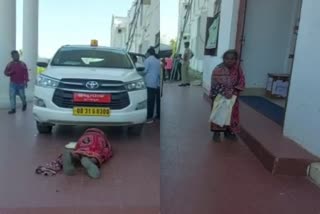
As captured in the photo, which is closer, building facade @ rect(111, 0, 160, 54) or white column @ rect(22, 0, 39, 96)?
building facade @ rect(111, 0, 160, 54)

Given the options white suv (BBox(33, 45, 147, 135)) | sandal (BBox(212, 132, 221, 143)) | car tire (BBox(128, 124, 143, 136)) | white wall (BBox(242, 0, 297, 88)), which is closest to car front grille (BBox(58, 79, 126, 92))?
white suv (BBox(33, 45, 147, 135))

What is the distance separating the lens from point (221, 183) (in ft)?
15.2

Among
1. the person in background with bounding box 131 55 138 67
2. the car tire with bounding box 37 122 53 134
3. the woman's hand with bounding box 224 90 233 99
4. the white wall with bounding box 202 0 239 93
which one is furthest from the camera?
the white wall with bounding box 202 0 239 93

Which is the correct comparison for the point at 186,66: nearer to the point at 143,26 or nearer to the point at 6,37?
the point at 6,37

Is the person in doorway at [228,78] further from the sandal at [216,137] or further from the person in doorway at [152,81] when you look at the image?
the person in doorway at [152,81]

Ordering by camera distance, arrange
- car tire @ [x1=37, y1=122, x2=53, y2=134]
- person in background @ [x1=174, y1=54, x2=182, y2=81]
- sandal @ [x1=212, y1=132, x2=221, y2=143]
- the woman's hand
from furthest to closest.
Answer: person in background @ [x1=174, y1=54, x2=182, y2=81] → sandal @ [x1=212, y1=132, x2=221, y2=143] → car tire @ [x1=37, y1=122, x2=53, y2=134] → the woman's hand

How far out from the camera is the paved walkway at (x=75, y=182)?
3.75 m

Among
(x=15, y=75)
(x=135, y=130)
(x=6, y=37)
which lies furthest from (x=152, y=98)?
(x=6, y=37)

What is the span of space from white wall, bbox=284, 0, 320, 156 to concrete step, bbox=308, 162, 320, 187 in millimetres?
220

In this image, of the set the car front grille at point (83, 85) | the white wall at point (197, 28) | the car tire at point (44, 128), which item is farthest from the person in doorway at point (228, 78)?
the white wall at point (197, 28)

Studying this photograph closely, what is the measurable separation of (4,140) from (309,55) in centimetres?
449

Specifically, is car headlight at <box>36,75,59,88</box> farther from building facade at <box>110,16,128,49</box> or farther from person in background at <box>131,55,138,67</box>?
person in background at <box>131,55,138,67</box>

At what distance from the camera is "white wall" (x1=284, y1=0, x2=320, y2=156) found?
5109mm

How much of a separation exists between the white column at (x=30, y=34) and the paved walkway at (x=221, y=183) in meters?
4.84
